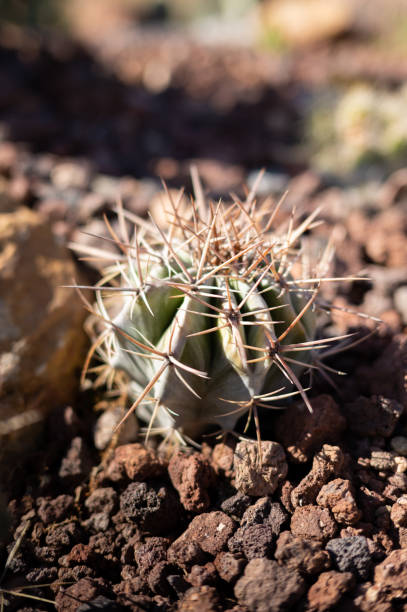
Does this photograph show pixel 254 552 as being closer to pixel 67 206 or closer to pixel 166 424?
pixel 166 424

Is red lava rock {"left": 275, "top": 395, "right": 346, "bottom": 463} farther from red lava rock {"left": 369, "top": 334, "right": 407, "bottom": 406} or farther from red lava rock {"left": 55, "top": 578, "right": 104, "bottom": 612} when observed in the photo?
red lava rock {"left": 55, "top": 578, "right": 104, "bottom": 612}

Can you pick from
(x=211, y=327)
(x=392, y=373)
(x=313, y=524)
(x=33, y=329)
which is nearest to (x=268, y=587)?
(x=313, y=524)

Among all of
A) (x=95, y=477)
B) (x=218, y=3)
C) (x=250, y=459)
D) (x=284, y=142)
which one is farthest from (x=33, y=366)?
(x=218, y=3)

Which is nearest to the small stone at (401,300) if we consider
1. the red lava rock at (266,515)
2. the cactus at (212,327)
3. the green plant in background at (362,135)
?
the cactus at (212,327)

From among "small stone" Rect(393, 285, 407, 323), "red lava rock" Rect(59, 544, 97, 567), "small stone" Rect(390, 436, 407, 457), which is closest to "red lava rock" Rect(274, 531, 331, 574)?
"small stone" Rect(390, 436, 407, 457)

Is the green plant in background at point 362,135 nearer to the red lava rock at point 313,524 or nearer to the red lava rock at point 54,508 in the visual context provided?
the red lava rock at point 313,524
